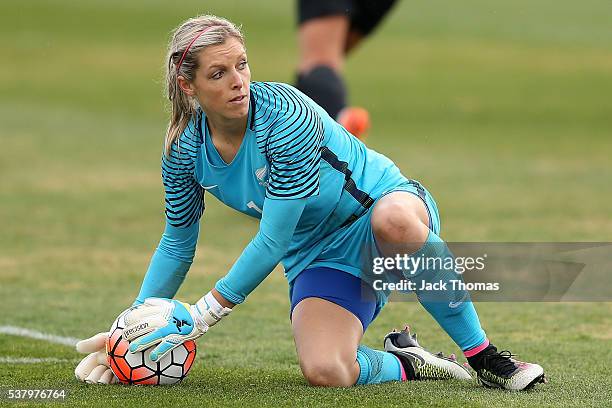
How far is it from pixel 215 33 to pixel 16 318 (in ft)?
8.39

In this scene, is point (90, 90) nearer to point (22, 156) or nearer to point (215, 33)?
point (22, 156)

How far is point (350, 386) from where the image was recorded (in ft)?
14.4

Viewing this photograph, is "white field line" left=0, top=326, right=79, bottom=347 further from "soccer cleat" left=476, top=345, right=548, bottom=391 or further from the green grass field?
"soccer cleat" left=476, top=345, right=548, bottom=391

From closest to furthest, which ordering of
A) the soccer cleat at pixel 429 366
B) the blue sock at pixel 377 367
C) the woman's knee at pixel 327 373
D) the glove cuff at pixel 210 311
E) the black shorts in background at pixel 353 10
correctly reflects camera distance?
1. the glove cuff at pixel 210 311
2. the woman's knee at pixel 327 373
3. the blue sock at pixel 377 367
4. the soccer cleat at pixel 429 366
5. the black shorts in background at pixel 353 10

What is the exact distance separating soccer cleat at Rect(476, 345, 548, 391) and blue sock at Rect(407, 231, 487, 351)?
0.25ft

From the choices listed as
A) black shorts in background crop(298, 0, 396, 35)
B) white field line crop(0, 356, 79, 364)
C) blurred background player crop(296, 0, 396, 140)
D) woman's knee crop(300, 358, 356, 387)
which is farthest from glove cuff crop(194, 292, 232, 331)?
black shorts in background crop(298, 0, 396, 35)

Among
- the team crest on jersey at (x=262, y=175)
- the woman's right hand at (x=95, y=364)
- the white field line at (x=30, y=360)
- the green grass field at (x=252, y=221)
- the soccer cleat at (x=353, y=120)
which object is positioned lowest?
the green grass field at (x=252, y=221)

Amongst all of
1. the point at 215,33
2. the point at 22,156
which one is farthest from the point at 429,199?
the point at 22,156

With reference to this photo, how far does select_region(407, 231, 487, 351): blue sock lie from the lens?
14.3ft

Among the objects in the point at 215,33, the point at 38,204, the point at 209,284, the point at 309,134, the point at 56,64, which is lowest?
the point at 56,64

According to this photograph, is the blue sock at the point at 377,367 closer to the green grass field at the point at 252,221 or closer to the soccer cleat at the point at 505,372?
the green grass field at the point at 252,221

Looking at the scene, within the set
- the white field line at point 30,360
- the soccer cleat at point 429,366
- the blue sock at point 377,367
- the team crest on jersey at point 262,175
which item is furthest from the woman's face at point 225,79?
the white field line at point 30,360

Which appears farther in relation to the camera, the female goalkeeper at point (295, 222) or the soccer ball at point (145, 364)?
the soccer ball at point (145, 364)

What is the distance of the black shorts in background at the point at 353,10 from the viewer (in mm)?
9172
